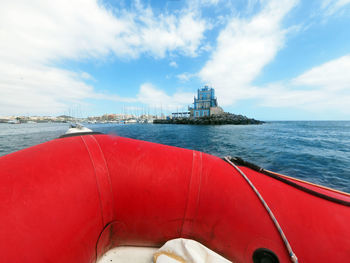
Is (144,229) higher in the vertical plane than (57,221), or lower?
lower

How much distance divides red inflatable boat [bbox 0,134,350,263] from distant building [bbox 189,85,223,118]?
2044 inches

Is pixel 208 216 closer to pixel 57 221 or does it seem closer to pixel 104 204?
pixel 104 204

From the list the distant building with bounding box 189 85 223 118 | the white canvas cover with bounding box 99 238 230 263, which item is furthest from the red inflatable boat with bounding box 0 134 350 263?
the distant building with bounding box 189 85 223 118

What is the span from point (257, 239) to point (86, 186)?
1.63 metres

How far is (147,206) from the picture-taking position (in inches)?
57.6

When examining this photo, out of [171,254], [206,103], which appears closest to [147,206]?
[171,254]

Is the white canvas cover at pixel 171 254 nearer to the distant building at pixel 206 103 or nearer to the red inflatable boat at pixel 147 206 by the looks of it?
the red inflatable boat at pixel 147 206

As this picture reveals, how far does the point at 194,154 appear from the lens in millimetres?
1706

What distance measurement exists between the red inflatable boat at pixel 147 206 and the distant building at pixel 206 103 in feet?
170

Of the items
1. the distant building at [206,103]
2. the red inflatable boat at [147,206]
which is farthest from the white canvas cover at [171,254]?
the distant building at [206,103]

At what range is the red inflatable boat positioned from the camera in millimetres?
956

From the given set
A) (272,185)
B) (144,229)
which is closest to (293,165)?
(272,185)

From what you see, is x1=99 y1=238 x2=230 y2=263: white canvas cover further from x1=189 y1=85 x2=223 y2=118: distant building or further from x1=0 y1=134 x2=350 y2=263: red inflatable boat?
x1=189 y1=85 x2=223 y2=118: distant building

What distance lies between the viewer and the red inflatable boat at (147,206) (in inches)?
37.6
